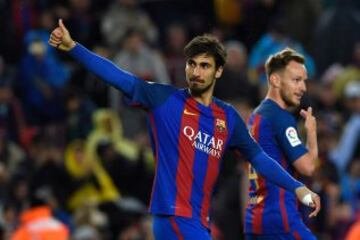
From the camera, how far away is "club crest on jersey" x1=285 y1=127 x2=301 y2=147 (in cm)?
997

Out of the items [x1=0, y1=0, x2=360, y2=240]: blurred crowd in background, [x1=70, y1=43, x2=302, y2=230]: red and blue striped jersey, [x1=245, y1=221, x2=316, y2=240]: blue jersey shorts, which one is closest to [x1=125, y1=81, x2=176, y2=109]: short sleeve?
[x1=70, y1=43, x2=302, y2=230]: red and blue striped jersey

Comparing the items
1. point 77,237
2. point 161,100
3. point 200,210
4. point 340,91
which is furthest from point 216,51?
point 340,91

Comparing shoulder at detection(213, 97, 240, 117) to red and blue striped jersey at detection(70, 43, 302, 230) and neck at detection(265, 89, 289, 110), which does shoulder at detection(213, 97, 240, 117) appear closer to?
red and blue striped jersey at detection(70, 43, 302, 230)

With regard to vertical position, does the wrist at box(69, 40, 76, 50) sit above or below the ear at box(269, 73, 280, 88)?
below

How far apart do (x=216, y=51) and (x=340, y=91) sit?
8.56 metres

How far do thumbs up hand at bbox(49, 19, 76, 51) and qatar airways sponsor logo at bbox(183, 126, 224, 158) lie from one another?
103 centimetres

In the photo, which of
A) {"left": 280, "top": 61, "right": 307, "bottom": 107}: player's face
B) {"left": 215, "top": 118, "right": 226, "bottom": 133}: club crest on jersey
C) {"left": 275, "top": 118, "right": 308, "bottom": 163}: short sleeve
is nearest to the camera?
{"left": 215, "top": 118, "right": 226, "bottom": 133}: club crest on jersey

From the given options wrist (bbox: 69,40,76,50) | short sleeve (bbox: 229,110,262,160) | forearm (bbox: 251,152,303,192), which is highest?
wrist (bbox: 69,40,76,50)

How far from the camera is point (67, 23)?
58.3 ft

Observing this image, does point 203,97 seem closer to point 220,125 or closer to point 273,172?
point 220,125

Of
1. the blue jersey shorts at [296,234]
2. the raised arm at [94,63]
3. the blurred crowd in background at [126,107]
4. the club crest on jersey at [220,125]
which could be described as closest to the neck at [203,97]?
the club crest on jersey at [220,125]

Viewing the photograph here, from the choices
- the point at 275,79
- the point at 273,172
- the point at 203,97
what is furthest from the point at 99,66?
the point at 275,79

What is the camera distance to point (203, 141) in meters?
9.40

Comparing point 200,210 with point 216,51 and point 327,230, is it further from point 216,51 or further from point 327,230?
point 327,230
